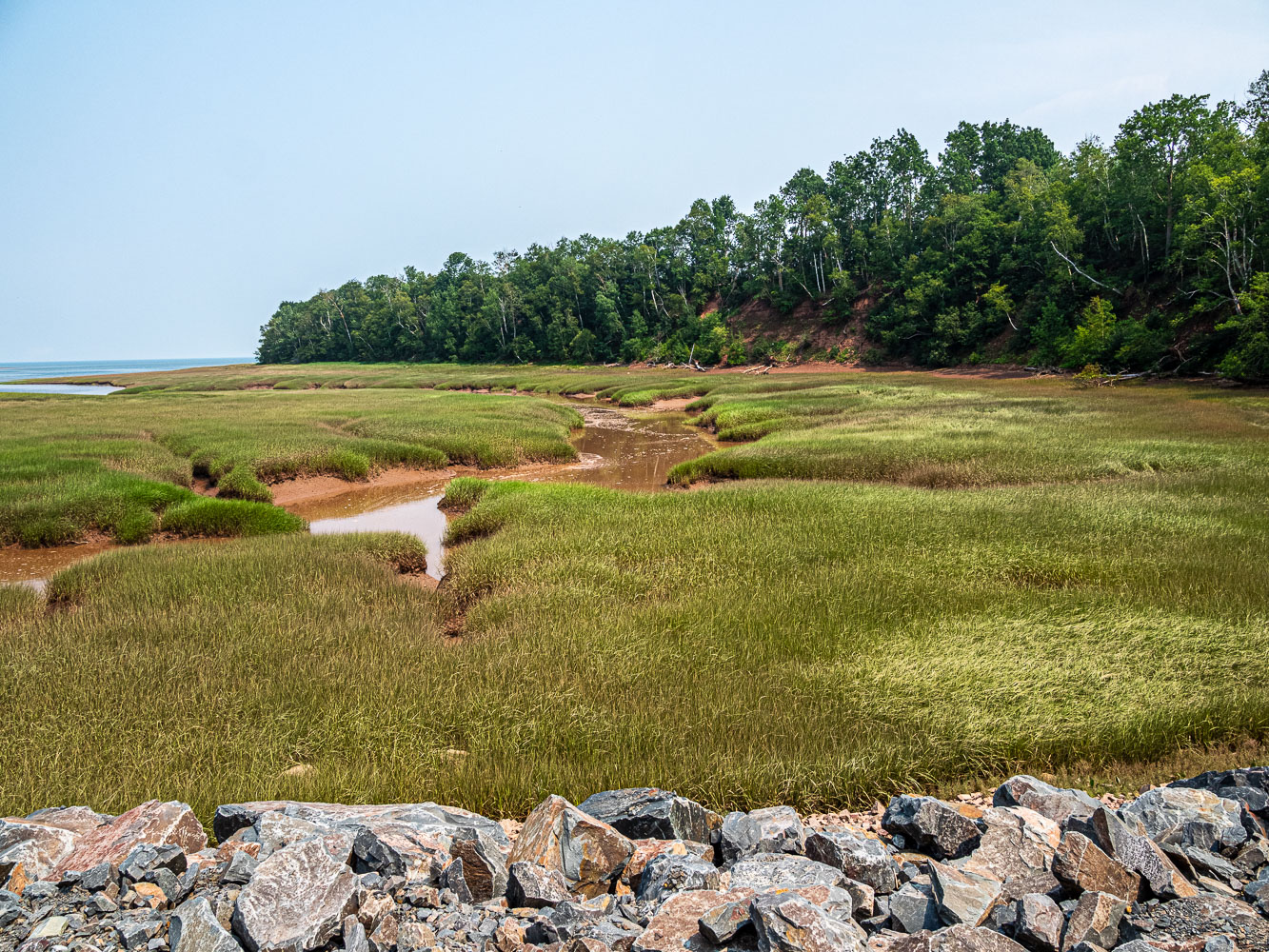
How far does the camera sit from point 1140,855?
11.6 feet

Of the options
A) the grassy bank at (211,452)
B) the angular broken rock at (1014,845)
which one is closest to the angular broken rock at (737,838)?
the angular broken rock at (1014,845)

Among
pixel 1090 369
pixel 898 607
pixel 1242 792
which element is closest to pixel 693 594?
pixel 898 607

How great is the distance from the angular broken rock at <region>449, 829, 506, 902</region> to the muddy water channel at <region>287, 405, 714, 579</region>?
8.92 m

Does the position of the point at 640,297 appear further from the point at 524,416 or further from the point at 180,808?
the point at 180,808

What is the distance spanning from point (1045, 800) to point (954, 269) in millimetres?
63845

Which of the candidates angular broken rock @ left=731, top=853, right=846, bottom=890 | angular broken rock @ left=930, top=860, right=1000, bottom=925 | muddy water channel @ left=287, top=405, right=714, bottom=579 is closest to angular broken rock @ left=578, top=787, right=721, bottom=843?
angular broken rock @ left=731, top=853, right=846, bottom=890

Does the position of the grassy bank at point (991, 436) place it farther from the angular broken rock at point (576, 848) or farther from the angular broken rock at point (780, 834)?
the angular broken rock at point (576, 848)

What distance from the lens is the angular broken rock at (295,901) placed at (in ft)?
9.98

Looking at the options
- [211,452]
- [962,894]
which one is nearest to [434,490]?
[211,452]

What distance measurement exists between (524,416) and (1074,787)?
94.4 ft

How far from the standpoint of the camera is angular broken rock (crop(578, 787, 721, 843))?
4090 millimetres

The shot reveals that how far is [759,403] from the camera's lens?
35.2m

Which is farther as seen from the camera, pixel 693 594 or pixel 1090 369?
pixel 1090 369

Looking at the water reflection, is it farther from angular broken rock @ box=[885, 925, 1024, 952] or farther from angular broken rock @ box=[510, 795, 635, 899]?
angular broken rock @ box=[885, 925, 1024, 952]
